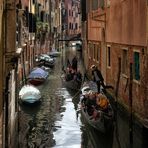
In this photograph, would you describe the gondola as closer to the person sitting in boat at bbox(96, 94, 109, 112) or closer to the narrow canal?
the person sitting in boat at bbox(96, 94, 109, 112)

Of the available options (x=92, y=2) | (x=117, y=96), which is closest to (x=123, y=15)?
(x=117, y=96)

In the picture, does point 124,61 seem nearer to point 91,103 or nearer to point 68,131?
→ point 91,103

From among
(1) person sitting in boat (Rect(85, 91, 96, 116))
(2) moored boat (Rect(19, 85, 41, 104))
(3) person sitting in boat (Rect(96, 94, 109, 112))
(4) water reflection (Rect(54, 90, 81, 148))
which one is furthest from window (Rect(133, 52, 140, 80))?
(2) moored boat (Rect(19, 85, 41, 104))

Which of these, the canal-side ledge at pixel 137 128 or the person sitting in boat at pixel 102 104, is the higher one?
the person sitting in boat at pixel 102 104

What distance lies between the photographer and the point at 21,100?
719 inches

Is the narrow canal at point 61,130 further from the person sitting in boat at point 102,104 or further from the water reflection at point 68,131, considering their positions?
the person sitting in boat at point 102,104

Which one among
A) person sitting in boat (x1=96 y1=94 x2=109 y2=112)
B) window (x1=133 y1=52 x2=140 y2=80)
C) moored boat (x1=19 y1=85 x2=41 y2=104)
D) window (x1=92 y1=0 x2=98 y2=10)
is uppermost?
window (x1=92 y1=0 x2=98 y2=10)

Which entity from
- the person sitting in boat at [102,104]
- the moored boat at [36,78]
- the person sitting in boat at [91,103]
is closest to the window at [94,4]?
the moored boat at [36,78]

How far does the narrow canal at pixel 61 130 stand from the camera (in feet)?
41.8

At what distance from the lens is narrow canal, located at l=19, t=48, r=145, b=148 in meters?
12.8

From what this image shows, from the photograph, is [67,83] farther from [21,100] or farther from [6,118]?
[6,118]

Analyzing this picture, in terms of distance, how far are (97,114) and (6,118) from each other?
3561 millimetres

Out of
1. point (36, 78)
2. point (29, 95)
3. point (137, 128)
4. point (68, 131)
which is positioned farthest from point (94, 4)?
point (137, 128)

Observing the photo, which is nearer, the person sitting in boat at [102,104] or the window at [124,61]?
the person sitting in boat at [102,104]
